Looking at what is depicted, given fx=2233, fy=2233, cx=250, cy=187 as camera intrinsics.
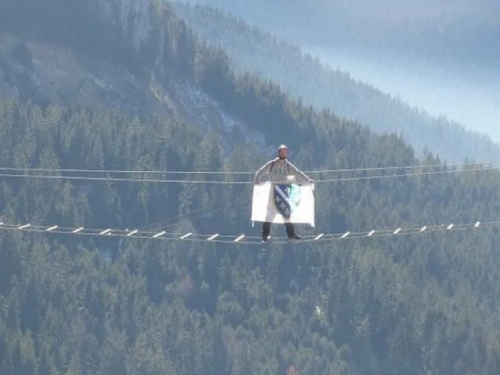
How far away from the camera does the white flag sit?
76.2m

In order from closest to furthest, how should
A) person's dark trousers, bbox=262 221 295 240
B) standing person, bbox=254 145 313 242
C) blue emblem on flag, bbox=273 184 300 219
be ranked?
standing person, bbox=254 145 313 242 < person's dark trousers, bbox=262 221 295 240 < blue emblem on flag, bbox=273 184 300 219

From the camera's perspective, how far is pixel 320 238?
79.8 meters

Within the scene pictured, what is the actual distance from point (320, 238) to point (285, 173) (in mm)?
4692

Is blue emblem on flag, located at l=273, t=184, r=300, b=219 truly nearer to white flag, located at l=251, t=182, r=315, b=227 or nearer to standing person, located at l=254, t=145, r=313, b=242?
white flag, located at l=251, t=182, r=315, b=227

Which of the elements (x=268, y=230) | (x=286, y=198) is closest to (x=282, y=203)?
(x=286, y=198)

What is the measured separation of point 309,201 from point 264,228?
76.2 inches

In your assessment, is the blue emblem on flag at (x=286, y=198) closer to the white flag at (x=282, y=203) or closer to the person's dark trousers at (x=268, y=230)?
the white flag at (x=282, y=203)

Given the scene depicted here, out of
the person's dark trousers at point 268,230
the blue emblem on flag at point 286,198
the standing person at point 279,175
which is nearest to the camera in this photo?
the standing person at point 279,175

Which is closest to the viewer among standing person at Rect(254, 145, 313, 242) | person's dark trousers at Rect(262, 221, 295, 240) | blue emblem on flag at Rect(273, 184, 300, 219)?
standing person at Rect(254, 145, 313, 242)

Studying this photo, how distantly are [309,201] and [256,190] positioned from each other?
74.3 inches

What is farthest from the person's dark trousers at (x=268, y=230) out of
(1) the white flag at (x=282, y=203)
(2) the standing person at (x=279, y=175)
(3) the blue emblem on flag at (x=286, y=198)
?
(3) the blue emblem on flag at (x=286, y=198)

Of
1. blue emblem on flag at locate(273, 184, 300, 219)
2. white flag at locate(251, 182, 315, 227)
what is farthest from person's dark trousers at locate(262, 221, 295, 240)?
blue emblem on flag at locate(273, 184, 300, 219)

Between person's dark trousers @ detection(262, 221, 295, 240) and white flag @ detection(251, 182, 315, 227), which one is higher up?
white flag @ detection(251, 182, 315, 227)

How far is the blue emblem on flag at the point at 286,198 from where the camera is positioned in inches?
2997
